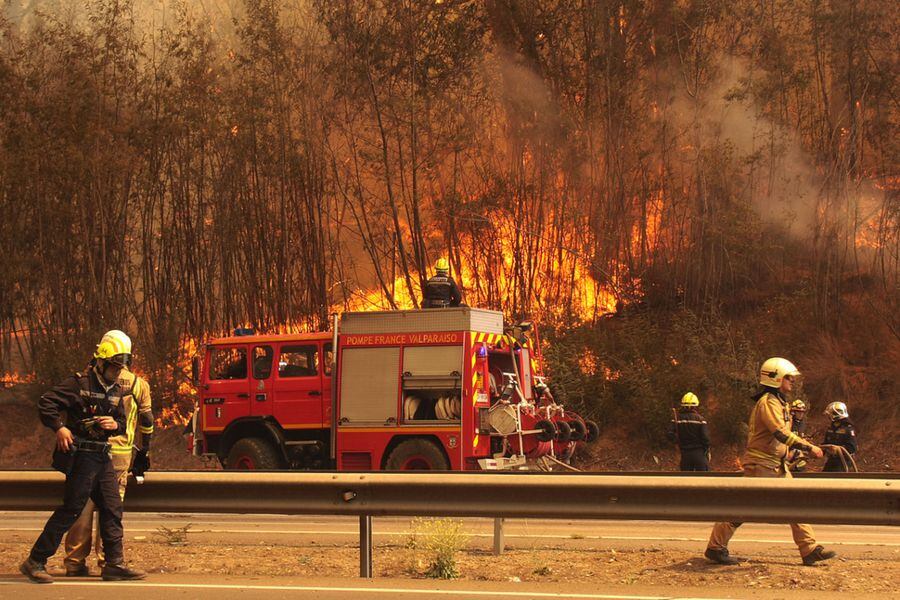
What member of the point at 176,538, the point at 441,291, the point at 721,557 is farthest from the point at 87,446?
the point at 441,291

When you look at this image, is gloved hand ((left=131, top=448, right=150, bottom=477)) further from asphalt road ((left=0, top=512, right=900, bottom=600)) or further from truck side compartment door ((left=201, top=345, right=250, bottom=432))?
truck side compartment door ((left=201, top=345, right=250, bottom=432))

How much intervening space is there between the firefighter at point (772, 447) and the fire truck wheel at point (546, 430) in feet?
18.3

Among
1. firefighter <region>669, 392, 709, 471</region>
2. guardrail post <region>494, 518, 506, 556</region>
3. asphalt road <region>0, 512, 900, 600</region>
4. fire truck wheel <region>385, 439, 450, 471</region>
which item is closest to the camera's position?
asphalt road <region>0, 512, 900, 600</region>

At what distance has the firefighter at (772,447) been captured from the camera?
26.7 feet

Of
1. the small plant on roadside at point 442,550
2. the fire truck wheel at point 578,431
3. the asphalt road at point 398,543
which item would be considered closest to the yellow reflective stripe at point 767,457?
the asphalt road at point 398,543

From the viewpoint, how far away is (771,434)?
823cm

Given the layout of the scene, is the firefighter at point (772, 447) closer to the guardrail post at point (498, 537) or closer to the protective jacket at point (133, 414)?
the guardrail post at point (498, 537)

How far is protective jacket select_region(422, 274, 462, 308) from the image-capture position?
14594 mm

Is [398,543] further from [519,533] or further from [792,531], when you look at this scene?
[792,531]

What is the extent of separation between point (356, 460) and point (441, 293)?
2380 mm

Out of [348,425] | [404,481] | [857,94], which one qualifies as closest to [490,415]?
[348,425]

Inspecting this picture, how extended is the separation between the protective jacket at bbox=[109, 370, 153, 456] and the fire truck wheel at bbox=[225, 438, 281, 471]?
267 inches

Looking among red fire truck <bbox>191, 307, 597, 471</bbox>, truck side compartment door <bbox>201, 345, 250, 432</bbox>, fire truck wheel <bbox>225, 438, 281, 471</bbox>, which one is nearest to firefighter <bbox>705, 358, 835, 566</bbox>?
red fire truck <bbox>191, 307, 597, 471</bbox>

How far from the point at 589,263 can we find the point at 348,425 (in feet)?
33.2
